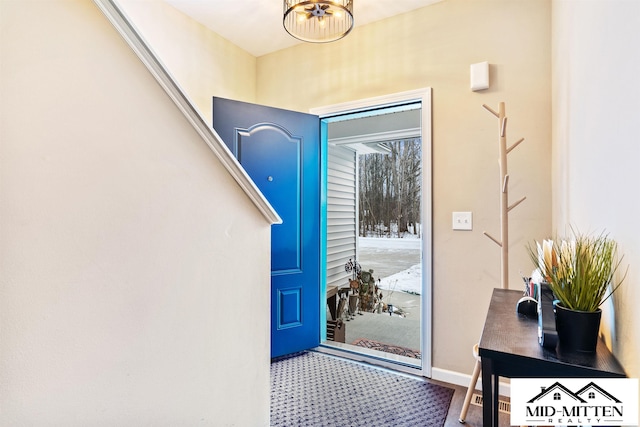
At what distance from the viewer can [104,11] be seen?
830 mm

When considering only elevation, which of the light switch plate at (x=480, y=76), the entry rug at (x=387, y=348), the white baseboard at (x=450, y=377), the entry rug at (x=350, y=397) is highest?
the light switch plate at (x=480, y=76)

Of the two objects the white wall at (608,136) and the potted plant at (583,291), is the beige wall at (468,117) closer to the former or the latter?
the white wall at (608,136)

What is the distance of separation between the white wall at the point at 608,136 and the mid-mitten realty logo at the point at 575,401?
0.06 m

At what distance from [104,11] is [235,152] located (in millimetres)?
1631

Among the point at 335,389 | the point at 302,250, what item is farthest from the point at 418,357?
the point at 302,250

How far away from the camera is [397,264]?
407 cm

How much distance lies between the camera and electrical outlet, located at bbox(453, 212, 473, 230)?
7.17ft

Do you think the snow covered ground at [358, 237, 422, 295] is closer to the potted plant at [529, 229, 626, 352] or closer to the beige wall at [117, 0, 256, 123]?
the beige wall at [117, 0, 256, 123]

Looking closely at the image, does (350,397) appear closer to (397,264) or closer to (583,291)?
(583,291)

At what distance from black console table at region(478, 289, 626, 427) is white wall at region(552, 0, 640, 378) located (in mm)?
50

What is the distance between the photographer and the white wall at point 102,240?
0.72m

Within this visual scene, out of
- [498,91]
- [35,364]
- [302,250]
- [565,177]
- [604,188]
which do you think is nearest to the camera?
[35,364]

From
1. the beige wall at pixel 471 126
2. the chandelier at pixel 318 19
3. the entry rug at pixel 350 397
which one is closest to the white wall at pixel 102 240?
the entry rug at pixel 350 397

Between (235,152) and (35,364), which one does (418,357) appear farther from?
(35,364)
